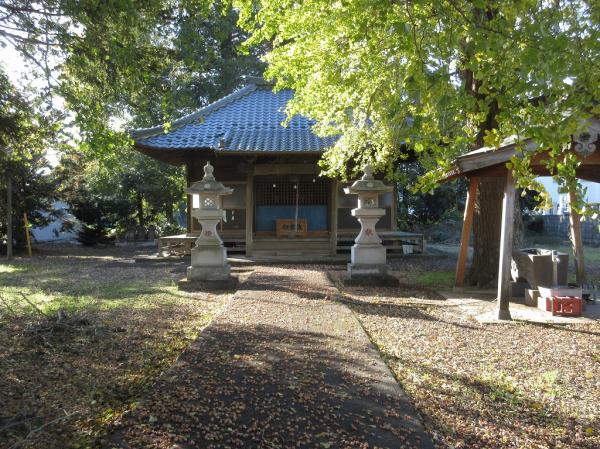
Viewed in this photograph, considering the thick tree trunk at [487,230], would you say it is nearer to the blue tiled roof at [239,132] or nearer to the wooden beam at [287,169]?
the blue tiled roof at [239,132]

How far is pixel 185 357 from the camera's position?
436 centimetres

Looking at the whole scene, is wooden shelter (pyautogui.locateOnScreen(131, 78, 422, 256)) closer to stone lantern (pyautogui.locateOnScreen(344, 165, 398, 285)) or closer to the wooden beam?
the wooden beam

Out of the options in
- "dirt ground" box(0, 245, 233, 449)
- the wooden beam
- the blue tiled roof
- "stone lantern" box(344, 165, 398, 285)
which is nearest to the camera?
"dirt ground" box(0, 245, 233, 449)

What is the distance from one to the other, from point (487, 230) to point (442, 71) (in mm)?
5812

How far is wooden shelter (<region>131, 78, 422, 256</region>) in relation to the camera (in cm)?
1366

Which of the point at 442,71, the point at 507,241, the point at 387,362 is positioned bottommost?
the point at 387,362

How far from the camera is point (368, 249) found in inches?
376

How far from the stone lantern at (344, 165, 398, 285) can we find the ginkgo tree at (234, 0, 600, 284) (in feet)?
2.01

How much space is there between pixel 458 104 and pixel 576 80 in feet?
2.83

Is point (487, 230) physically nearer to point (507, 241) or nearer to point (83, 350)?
point (507, 241)

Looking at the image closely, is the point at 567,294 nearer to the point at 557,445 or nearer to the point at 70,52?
the point at 557,445

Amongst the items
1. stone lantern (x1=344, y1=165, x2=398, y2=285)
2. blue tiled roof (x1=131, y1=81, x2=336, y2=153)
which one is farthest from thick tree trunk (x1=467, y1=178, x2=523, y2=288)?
blue tiled roof (x1=131, y1=81, x2=336, y2=153)

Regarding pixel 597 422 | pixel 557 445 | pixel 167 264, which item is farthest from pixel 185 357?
pixel 167 264

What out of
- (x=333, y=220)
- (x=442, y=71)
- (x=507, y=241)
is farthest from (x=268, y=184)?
(x=442, y=71)
